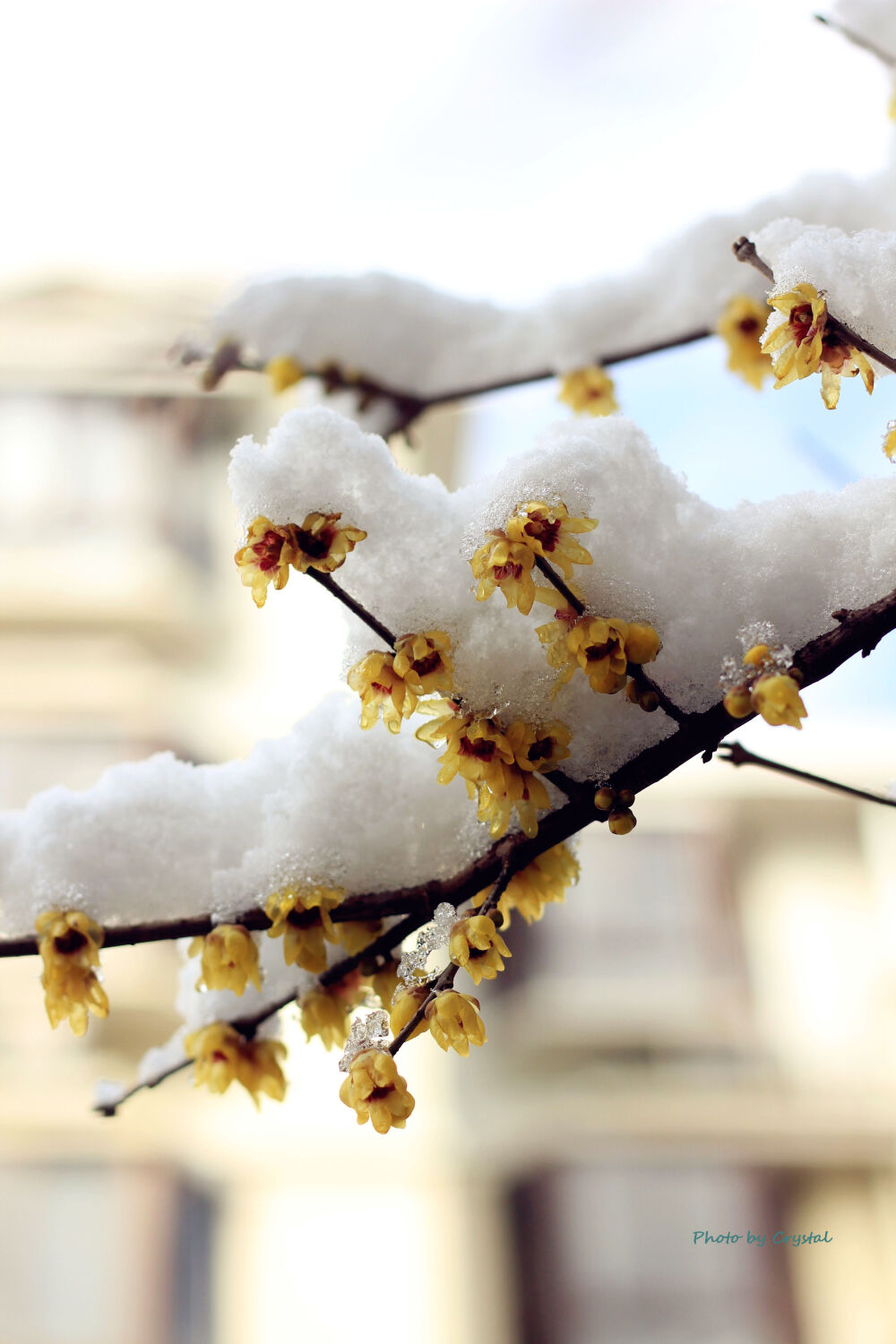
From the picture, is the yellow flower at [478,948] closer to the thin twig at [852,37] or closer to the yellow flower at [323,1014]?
the yellow flower at [323,1014]

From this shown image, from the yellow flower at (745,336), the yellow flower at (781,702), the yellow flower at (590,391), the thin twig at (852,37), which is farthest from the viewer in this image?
the yellow flower at (590,391)

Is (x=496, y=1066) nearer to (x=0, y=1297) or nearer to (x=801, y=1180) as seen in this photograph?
(x=801, y=1180)

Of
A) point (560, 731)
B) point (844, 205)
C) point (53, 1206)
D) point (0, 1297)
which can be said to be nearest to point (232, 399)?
point (53, 1206)

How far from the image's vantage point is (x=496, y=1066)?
19.6ft

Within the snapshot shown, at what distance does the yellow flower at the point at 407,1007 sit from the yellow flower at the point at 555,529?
19 cm

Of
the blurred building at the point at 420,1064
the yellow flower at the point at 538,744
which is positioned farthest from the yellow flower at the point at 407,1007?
the blurred building at the point at 420,1064

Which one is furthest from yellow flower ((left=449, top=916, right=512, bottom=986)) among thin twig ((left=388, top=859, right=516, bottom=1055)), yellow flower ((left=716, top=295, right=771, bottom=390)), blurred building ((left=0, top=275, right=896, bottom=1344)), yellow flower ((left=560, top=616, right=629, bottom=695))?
blurred building ((left=0, top=275, right=896, bottom=1344))

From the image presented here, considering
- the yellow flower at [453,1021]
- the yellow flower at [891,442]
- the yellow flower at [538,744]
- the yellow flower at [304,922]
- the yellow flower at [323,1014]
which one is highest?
the yellow flower at [891,442]

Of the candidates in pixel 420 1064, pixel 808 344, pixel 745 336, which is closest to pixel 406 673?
pixel 808 344

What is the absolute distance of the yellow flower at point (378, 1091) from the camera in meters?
0.43

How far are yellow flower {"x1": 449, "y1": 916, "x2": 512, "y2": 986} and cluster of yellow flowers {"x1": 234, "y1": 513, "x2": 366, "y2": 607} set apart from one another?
0.53 feet

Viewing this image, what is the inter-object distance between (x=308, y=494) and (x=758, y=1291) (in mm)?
6085

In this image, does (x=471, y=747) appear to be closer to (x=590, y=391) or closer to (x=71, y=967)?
(x=71, y=967)

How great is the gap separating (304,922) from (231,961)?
4 centimetres
